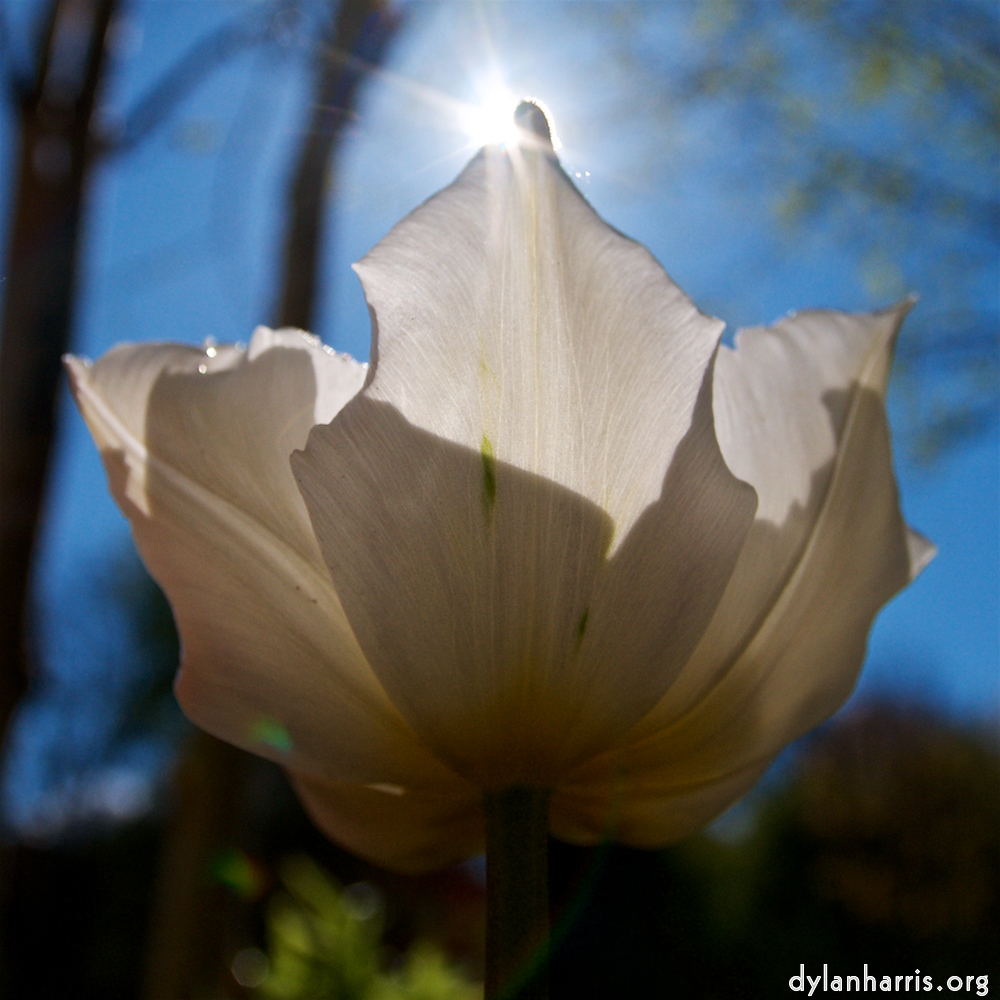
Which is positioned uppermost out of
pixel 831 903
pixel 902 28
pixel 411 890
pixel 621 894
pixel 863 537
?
pixel 902 28

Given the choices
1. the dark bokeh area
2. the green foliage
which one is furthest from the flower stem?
the dark bokeh area

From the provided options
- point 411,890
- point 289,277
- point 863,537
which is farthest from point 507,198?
A: point 411,890

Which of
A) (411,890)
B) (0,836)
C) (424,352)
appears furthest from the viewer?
(411,890)

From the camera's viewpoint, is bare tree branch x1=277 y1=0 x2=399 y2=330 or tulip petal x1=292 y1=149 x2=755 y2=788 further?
bare tree branch x1=277 y1=0 x2=399 y2=330

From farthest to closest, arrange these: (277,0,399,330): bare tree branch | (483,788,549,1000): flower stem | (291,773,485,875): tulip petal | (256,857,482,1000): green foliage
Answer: (277,0,399,330): bare tree branch
(256,857,482,1000): green foliage
(291,773,485,875): tulip petal
(483,788,549,1000): flower stem

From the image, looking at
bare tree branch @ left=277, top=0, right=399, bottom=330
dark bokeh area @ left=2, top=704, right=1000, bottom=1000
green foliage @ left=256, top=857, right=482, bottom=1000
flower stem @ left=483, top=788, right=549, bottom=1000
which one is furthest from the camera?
dark bokeh area @ left=2, top=704, right=1000, bottom=1000

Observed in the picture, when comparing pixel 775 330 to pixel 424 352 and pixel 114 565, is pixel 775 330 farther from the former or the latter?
pixel 114 565

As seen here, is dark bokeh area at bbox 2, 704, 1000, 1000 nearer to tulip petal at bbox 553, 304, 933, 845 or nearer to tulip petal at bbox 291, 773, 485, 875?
tulip petal at bbox 291, 773, 485, 875
